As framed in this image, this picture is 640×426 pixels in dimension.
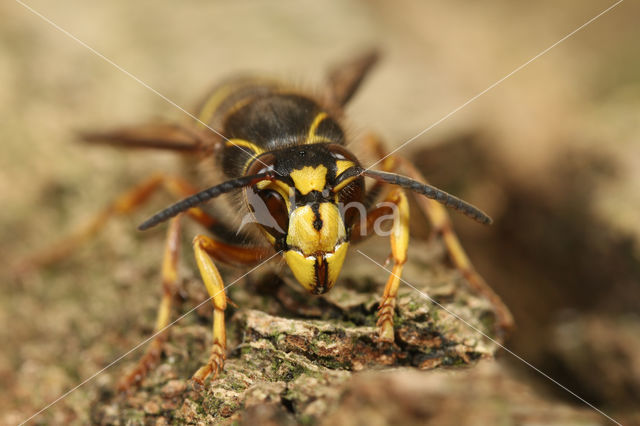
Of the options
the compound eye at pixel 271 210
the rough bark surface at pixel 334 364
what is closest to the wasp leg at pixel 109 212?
the rough bark surface at pixel 334 364

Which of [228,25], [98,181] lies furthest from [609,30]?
[98,181]

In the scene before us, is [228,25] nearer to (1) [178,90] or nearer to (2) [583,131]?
(1) [178,90]

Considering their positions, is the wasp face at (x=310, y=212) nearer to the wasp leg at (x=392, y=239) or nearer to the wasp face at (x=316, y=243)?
the wasp face at (x=316, y=243)

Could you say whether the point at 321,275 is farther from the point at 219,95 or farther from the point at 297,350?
the point at 219,95

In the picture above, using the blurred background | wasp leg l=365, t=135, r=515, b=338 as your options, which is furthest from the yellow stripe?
wasp leg l=365, t=135, r=515, b=338

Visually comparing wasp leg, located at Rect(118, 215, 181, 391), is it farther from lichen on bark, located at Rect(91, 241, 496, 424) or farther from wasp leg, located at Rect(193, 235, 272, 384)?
wasp leg, located at Rect(193, 235, 272, 384)

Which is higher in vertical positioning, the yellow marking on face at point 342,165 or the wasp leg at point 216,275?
the yellow marking on face at point 342,165

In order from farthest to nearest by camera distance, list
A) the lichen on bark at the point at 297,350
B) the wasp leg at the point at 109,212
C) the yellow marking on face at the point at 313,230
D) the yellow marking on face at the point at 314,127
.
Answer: the wasp leg at the point at 109,212 → the yellow marking on face at the point at 314,127 → the yellow marking on face at the point at 313,230 → the lichen on bark at the point at 297,350
